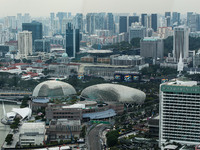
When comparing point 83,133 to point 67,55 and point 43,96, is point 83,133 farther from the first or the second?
point 67,55

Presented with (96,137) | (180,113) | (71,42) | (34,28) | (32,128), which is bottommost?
(96,137)

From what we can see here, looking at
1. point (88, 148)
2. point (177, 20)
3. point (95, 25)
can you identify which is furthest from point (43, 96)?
point (95, 25)

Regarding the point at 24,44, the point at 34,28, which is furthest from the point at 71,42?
the point at 34,28

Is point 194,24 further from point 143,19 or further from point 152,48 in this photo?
point 152,48

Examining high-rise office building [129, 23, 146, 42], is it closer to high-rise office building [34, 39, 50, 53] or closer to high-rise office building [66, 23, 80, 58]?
high-rise office building [34, 39, 50, 53]

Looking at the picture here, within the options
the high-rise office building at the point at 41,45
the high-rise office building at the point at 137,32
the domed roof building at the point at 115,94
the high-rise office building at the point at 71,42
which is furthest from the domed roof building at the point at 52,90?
the high-rise office building at the point at 137,32

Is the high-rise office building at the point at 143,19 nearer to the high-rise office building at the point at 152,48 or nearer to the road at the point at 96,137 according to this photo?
the high-rise office building at the point at 152,48
